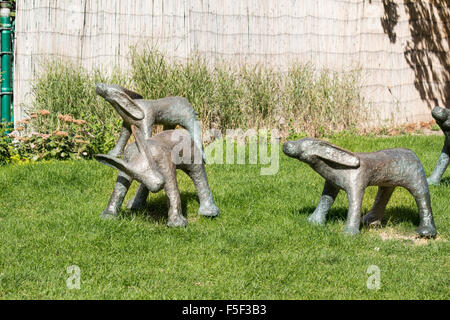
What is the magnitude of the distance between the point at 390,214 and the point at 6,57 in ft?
22.2

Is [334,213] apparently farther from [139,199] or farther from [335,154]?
[139,199]

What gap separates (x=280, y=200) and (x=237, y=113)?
345 centimetres

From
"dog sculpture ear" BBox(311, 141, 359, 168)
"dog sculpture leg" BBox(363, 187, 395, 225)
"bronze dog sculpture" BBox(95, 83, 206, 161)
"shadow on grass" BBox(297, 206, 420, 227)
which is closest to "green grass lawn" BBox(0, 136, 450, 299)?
"shadow on grass" BBox(297, 206, 420, 227)

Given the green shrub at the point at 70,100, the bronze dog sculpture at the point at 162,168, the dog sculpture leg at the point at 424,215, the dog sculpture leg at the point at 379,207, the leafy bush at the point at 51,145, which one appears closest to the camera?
the bronze dog sculpture at the point at 162,168

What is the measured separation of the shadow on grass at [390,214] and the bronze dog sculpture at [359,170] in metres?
0.42

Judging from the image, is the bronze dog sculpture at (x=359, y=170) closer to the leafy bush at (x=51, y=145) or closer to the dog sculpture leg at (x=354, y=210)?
the dog sculpture leg at (x=354, y=210)

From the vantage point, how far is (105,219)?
5.12 m

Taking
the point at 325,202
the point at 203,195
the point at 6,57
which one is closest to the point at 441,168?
the point at 325,202

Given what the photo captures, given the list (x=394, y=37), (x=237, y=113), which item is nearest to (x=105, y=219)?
(x=237, y=113)

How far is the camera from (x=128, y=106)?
5.14 meters

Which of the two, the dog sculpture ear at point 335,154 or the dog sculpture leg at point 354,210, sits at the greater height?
the dog sculpture ear at point 335,154

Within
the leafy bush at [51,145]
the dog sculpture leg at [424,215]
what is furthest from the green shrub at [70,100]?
the dog sculpture leg at [424,215]

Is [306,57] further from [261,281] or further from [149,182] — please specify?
[261,281]

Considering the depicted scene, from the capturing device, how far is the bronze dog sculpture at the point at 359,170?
15.9ft
